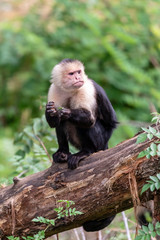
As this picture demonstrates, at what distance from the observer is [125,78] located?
9.27 metres

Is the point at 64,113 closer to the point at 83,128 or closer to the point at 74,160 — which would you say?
the point at 83,128

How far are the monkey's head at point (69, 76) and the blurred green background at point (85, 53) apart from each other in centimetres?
381

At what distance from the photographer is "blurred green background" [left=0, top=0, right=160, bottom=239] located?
29.2ft

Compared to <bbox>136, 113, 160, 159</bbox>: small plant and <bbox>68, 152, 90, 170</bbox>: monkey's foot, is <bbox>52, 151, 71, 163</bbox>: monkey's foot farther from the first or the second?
<bbox>136, 113, 160, 159</bbox>: small plant

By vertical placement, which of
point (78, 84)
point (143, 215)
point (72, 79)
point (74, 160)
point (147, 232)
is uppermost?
point (72, 79)

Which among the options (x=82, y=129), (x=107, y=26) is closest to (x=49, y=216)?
(x=82, y=129)

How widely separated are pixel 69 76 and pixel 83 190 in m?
1.62

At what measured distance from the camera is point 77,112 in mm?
4242

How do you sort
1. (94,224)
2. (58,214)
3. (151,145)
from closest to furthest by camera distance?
(151,145)
(58,214)
(94,224)

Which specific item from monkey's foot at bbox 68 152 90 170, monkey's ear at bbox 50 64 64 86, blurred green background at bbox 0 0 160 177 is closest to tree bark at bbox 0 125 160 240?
monkey's foot at bbox 68 152 90 170

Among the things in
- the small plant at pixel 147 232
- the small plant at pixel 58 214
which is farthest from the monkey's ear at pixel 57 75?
the small plant at pixel 147 232

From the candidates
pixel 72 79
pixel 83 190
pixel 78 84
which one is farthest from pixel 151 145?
pixel 72 79

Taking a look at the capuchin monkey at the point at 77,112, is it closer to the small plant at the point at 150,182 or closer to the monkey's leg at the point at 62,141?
the monkey's leg at the point at 62,141

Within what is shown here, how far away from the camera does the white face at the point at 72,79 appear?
4.39 metres
